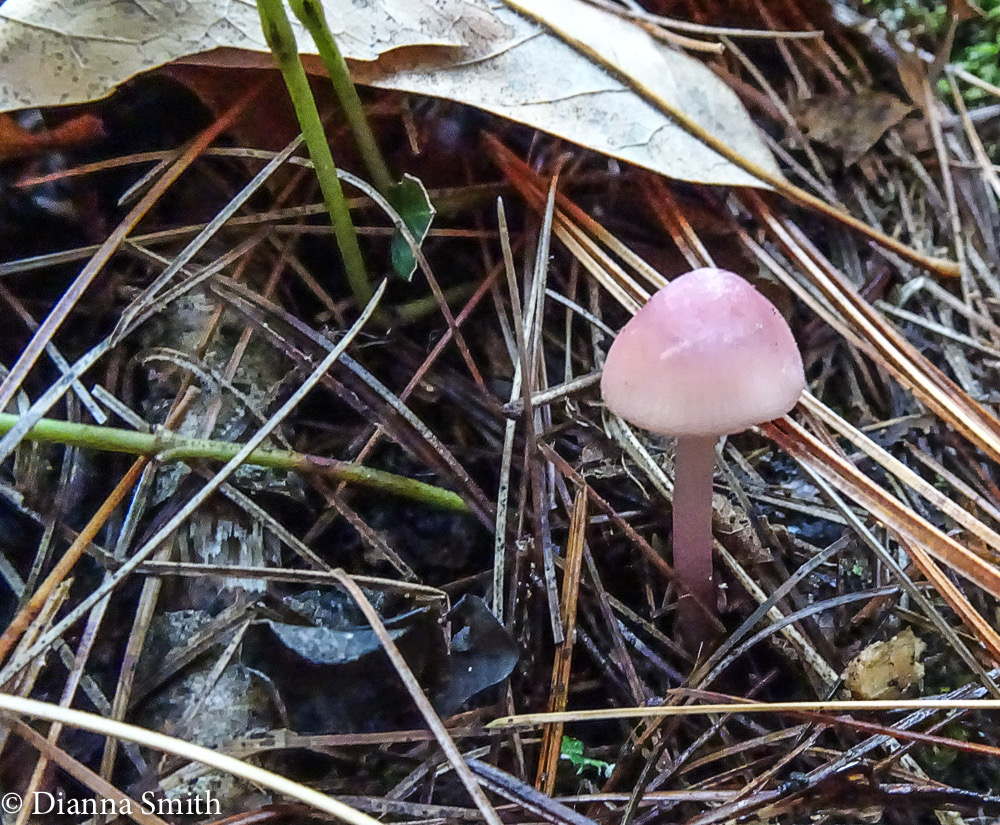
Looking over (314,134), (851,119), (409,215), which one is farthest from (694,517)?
(851,119)

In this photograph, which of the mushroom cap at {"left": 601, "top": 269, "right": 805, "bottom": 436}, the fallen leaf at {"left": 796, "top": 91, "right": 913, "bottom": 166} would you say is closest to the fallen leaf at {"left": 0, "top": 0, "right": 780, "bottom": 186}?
the fallen leaf at {"left": 796, "top": 91, "right": 913, "bottom": 166}

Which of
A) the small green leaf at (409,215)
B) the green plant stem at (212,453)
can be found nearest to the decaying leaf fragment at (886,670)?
the green plant stem at (212,453)

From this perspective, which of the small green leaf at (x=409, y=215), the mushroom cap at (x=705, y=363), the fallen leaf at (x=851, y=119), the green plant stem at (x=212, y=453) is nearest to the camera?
the mushroom cap at (x=705, y=363)

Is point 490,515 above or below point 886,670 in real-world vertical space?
above

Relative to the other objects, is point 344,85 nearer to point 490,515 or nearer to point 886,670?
point 490,515

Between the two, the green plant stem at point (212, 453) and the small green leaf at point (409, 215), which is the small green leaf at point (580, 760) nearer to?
the green plant stem at point (212, 453)

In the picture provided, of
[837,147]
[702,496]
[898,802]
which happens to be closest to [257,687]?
[702,496]

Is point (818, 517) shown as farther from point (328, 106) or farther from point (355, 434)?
point (328, 106)
